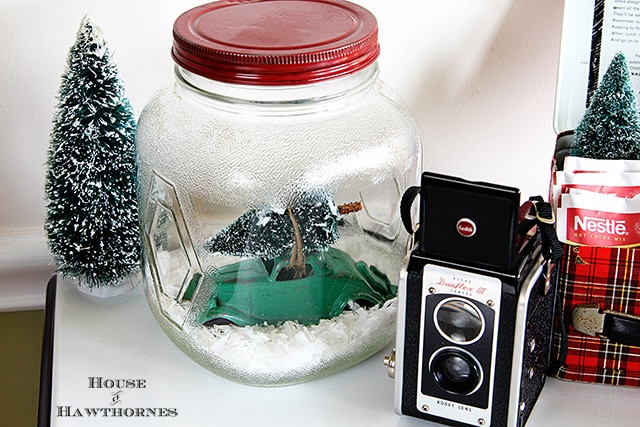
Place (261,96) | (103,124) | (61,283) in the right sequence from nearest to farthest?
(261,96), (103,124), (61,283)

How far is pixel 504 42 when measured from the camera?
3.08 ft

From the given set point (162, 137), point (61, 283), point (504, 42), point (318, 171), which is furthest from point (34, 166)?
point (504, 42)

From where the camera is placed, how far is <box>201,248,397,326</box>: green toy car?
2.49 ft

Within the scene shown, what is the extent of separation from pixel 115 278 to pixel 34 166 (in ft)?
0.59

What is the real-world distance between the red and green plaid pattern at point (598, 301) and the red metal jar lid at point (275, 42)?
24 cm

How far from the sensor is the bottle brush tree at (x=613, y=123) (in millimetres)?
764

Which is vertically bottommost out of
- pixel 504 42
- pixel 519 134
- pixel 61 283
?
pixel 61 283

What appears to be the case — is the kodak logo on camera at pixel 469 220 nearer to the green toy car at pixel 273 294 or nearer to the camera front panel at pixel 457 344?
the camera front panel at pixel 457 344

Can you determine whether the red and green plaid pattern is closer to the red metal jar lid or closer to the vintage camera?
the vintage camera

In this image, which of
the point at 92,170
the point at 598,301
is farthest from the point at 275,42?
the point at 598,301

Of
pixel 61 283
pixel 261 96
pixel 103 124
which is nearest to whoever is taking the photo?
pixel 261 96

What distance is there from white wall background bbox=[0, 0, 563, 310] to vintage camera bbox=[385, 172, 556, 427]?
0.26m

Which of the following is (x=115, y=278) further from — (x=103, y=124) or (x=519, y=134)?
(x=519, y=134)

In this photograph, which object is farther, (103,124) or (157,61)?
(157,61)
